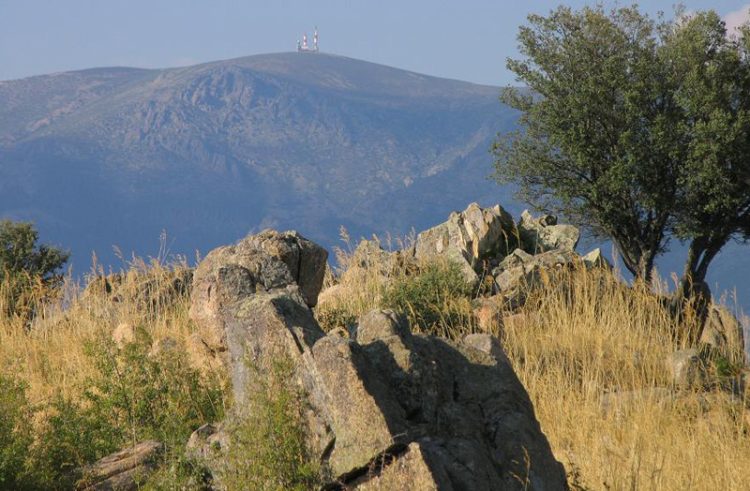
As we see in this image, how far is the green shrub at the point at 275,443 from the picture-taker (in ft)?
22.4

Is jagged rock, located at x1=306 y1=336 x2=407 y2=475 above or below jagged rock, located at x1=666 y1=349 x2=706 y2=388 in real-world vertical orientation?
above

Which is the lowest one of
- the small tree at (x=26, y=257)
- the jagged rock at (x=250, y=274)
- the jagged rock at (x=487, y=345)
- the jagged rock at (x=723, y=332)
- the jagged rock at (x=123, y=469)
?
the small tree at (x=26, y=257)

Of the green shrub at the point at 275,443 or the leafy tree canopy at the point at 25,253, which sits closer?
the green shrub at the point at 275,443

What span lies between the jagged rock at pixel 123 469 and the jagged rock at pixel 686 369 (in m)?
7.86

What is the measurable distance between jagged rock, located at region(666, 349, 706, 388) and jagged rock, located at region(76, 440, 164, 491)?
25.8 feet

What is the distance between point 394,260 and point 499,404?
37.2 feet

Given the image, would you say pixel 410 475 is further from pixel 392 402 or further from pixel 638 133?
pixel 638 133

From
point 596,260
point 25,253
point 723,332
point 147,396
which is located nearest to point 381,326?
point 147,396

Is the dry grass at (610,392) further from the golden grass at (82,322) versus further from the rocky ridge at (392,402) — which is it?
the golden grass at (82,322)

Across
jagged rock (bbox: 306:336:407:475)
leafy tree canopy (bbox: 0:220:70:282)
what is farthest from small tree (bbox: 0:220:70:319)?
jagged rock (bbox: 306:336:407:475)

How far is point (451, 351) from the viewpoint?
7848 mm

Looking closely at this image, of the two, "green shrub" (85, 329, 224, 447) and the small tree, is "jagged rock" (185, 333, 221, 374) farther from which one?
the small tree

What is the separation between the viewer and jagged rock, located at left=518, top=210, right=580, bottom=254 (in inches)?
823

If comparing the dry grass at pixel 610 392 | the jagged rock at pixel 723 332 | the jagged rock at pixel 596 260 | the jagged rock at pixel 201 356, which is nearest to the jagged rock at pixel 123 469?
the jagged rock at pixel 201 356
